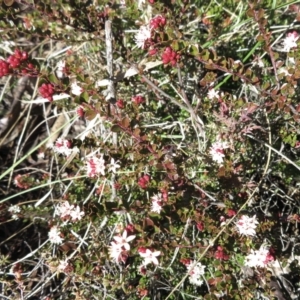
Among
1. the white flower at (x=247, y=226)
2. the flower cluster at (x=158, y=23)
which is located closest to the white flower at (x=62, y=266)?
the white flower at (x=247, y=226)

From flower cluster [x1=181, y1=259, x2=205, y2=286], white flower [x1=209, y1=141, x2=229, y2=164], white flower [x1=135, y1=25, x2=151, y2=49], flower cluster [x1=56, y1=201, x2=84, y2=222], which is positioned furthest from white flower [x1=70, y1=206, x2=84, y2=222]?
white flower [x1=135, y1=25, x2=151, y2=49]

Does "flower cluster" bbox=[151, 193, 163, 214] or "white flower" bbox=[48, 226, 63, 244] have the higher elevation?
"flower cluster" bbox=[151, 193, 163, 214]

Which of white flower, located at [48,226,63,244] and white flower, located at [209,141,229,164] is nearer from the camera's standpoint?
white flower, located at [209,141,229,164]

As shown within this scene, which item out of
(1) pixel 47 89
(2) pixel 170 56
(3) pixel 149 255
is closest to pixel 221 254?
(3) pixel 149 255

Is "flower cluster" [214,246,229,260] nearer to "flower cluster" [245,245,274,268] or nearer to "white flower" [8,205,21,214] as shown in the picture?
"flower cluster" [245,245,274,268]

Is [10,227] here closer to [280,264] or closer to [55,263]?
[55,263]

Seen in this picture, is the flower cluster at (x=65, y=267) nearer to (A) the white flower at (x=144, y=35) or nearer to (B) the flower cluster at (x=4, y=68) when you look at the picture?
(B) the flower cluster at (x=4, y=68)
